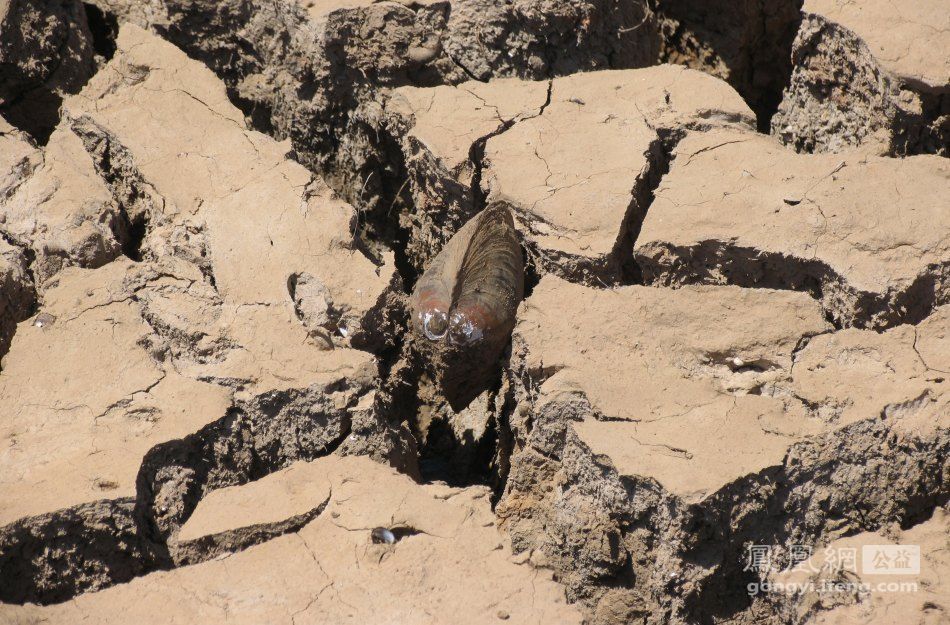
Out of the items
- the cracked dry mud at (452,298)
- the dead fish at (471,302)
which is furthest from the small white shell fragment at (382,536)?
the dead fish at (471,302)

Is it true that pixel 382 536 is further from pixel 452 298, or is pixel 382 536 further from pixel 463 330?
pixel 452 298

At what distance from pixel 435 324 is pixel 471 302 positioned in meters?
0.16

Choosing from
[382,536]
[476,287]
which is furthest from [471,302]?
[382,536]

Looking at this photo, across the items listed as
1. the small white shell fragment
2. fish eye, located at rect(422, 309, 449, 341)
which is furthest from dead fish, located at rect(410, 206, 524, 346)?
the small white shell fragment

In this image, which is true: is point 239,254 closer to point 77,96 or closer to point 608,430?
point 77,96

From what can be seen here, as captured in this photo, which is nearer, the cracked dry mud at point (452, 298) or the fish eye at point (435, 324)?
the cracked dry mud at point (452, 298)

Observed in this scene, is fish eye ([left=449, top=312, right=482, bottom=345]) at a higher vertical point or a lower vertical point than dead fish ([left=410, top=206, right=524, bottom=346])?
lower

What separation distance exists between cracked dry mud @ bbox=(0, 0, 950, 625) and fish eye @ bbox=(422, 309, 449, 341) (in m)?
0.09

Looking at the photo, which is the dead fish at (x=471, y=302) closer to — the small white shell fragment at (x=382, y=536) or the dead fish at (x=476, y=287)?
the dead fish at (x=476, y=287)

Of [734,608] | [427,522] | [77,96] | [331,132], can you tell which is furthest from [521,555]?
[77,96]

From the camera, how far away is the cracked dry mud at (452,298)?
2891mm

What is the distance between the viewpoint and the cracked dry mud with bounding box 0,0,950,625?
2891mm

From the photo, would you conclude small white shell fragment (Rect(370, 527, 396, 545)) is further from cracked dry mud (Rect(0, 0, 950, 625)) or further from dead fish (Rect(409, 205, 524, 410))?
dead fish (Rect(409, 205, 524, 410))

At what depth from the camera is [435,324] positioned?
3598 mm
